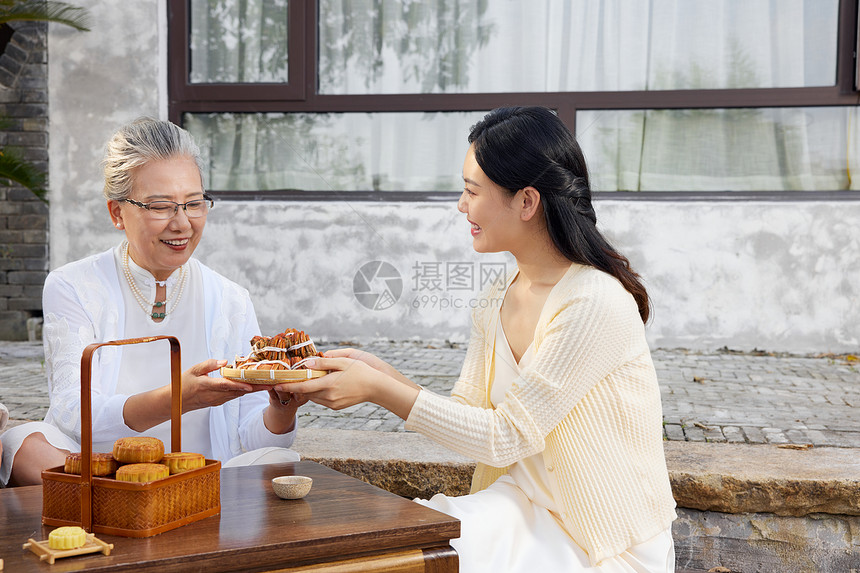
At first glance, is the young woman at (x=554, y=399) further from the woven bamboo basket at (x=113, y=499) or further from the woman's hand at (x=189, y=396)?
the woven bamboo basket at (x=113, y=499)

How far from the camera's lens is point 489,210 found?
2.13 meters

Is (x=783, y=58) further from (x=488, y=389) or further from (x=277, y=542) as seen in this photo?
(x=277, y=542)

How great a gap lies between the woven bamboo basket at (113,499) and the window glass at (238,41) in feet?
19.3

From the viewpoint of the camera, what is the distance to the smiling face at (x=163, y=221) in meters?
2.40

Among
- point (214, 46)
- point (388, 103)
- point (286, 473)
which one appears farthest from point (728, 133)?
point (286, 473)

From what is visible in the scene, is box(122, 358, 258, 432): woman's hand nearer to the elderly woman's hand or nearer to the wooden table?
the elderly woman's hand

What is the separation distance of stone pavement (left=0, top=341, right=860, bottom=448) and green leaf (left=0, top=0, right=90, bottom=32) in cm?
255

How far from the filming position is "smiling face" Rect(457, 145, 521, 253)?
211 centimetres

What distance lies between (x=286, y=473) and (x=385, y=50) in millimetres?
5554

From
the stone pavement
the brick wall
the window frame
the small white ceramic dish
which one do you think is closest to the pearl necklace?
the small white ceramic dish

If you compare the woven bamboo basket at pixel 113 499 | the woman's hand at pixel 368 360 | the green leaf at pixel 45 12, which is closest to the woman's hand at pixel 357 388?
the woman's hand at pixel 368 360

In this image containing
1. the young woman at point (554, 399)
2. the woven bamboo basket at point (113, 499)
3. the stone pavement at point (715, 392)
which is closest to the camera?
the woven bamboo basket at point (113, 499)

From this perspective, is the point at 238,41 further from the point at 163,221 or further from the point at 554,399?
the point at 554,399

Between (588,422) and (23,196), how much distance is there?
6.76 m
